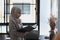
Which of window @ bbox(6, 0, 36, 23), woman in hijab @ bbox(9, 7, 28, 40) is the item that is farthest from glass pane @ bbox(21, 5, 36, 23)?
woman in hijab @ bbox(9, 7, 28, 40)

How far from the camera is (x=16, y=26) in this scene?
2900 mm

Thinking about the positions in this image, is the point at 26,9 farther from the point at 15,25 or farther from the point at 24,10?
the point at 15,25

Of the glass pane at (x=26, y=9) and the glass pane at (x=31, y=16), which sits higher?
the glass pane at (x=26, y=9)

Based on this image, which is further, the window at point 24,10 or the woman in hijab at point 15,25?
the window at point 24,10

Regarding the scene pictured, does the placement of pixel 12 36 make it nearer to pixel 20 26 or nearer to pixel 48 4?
pixel 20 26

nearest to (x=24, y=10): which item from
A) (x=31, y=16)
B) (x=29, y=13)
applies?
(x=29, y=13)

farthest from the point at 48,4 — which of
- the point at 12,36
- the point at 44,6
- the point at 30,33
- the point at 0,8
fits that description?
the point at 12,36

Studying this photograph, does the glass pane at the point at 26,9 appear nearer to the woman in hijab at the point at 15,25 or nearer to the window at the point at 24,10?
the window at the point at 24,10

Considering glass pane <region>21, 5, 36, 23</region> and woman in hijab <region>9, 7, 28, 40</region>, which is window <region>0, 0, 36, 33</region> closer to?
glass pane <region>21, 5, 36, 23</region>

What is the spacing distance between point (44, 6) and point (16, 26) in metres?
2.36

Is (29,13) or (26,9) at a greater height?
(26,9)

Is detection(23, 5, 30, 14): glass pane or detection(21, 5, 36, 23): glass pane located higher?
detection(23, 5, 30, 14): glass pane

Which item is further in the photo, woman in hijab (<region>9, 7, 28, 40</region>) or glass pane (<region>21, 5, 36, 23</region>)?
glass pane (<region>21, 5, 36, 23</region>)

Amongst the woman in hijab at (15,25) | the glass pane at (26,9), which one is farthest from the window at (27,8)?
the woman in hijab at (15,25)
